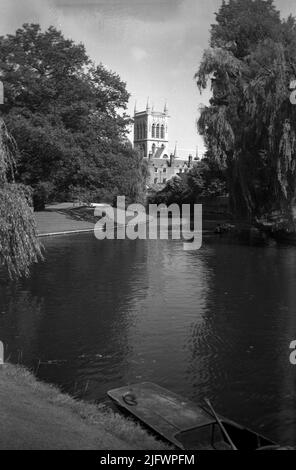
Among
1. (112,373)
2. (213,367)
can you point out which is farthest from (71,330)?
(213,367)

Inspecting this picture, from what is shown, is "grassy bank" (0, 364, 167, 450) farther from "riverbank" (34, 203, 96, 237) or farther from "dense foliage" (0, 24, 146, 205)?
"dense foliage" (0, 24, 146, 205)

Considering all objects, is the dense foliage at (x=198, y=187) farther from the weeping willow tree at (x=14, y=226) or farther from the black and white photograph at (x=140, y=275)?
the weeping willow tree at (x=14, y=226)

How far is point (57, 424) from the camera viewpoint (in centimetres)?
823

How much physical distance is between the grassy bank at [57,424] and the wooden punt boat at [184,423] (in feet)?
1.11

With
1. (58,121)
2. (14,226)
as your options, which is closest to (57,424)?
(14,226)

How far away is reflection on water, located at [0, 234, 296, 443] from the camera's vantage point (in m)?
11.9

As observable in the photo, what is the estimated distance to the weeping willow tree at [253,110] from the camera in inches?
1404

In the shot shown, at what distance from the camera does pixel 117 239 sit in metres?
45.6

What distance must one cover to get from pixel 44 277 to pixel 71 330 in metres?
9.91

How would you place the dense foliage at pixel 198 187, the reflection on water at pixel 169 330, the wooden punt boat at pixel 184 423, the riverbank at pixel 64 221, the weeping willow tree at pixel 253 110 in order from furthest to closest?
the dense foliage at pixel 198 187 < the riverbank at pixel 64 221 < the weeping willow tree at pixel 253 110 < the reflection on water at pixel 169 330 < the wooden punt boat at pixel 184 423

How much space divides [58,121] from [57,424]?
45748mm

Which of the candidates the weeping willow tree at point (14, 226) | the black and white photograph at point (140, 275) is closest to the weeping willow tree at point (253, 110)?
the black and white photograph at point (140, 275)
